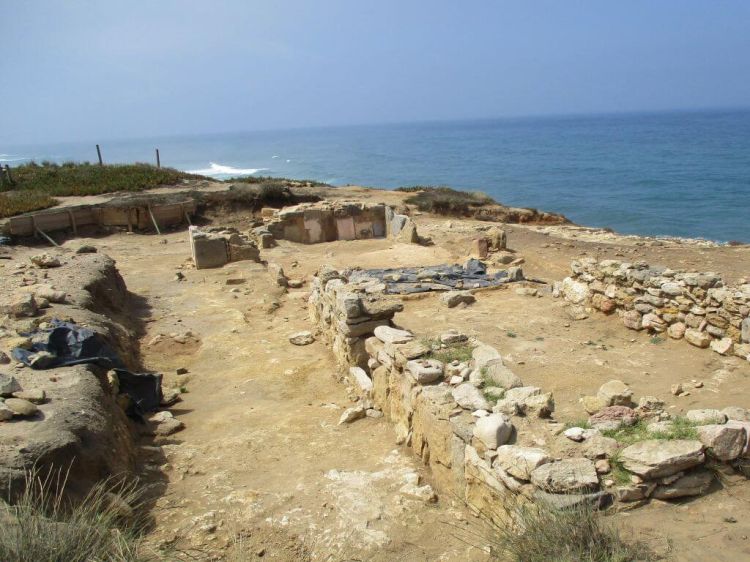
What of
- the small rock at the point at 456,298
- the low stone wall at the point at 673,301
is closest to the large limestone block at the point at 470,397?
the low stone wall at the point at 673,301

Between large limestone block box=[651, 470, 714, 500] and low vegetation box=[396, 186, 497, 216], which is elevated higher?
large limestone block box=[651, 470, 714, 500]

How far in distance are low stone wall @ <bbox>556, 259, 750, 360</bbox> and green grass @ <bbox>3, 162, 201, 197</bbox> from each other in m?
19.6

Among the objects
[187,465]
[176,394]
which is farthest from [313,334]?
[187,465]

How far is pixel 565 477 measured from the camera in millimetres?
3322

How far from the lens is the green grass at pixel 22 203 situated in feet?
60.3

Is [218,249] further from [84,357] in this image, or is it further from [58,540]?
[58,540]

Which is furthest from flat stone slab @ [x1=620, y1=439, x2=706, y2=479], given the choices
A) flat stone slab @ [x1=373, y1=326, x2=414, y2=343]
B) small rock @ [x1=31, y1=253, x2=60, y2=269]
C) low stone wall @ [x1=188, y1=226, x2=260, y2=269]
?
low stone wall @ [x1=188, y1=226, x2=260, y2=269]

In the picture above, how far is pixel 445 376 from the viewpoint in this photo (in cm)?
525

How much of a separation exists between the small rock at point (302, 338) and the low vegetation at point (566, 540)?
5.96m

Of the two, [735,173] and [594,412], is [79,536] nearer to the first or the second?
[594,412]

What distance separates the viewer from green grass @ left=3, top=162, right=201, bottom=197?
22.2 metres

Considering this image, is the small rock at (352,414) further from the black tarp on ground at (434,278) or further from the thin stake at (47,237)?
the thin stake at (47,237)

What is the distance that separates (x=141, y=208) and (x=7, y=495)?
18.0 m

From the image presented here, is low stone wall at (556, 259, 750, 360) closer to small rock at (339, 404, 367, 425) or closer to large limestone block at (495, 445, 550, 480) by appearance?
small rock at (339, 404, 367, 425)
